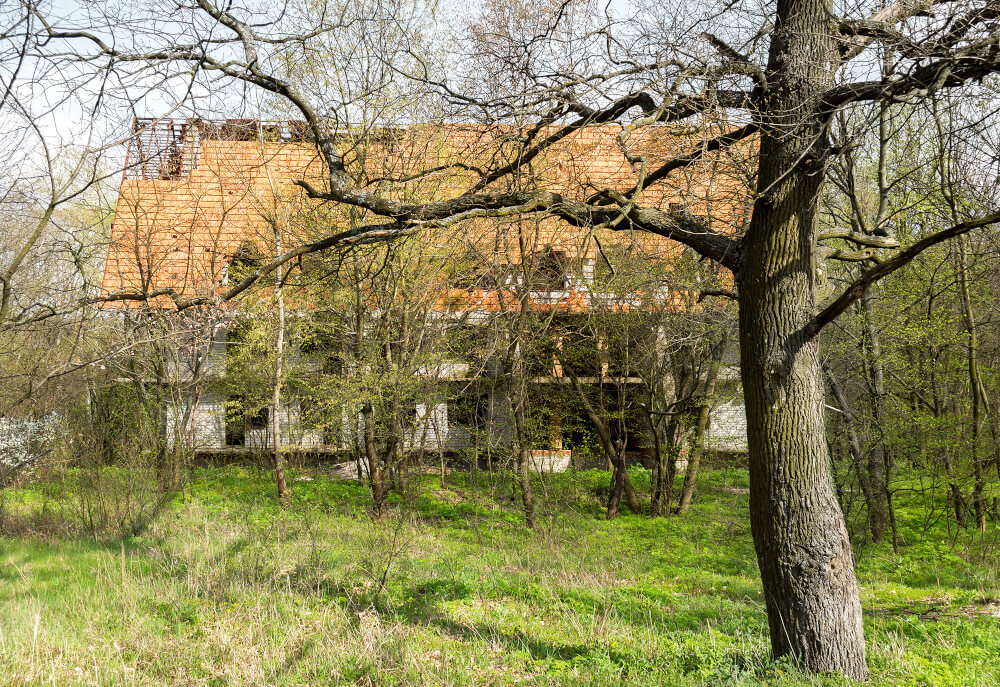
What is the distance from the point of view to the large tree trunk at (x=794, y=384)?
4734 mm

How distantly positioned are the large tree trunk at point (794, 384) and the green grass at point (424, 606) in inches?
15.2

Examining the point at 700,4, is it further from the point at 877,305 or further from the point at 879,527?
the point at 879,527

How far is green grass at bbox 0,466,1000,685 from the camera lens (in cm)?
527

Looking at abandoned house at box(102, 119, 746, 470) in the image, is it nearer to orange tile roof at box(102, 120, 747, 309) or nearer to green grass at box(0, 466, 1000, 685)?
orange tile roof at box(102, 120, 747, 309)

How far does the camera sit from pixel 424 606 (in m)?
7.00

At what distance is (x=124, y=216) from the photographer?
14250 millimetres

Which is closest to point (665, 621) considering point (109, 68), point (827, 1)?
point (827, 1)

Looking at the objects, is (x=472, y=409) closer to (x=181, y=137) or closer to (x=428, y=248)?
(x=428, y=248)

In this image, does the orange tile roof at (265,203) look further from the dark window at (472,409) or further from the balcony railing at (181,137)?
the dark window at (472,409)

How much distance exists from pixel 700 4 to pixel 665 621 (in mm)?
5565

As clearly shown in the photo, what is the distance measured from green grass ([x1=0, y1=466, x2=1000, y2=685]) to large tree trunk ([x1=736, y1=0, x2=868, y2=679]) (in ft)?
1.27

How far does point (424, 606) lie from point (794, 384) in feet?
13.4

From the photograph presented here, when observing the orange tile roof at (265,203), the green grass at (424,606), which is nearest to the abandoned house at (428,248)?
the orange tile roof at (265,203)

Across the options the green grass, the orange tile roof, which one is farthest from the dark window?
the green grass
